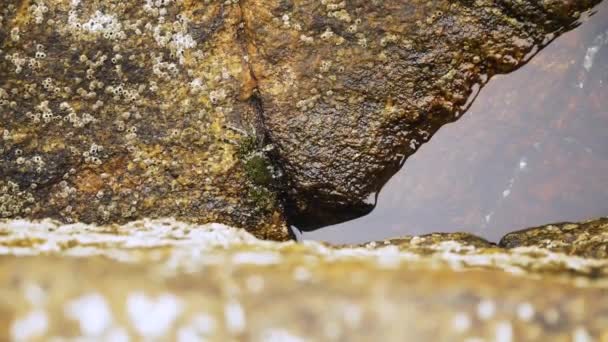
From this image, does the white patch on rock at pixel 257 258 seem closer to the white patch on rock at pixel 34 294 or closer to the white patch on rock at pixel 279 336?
the white patch on rock at pixel 279 336

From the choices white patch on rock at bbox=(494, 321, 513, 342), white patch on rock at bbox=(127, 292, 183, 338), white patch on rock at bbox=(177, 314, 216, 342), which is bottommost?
white patch on rock at bbox=(494, 321, 513, 342)

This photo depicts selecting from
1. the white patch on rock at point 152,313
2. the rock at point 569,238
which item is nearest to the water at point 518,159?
the rock at point 569,238

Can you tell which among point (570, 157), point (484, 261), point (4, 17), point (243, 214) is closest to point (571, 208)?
point (570, 157)

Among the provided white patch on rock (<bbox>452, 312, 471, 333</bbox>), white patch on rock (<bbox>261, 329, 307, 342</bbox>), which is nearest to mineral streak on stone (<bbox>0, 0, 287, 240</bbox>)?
white patch on rock (<bbox>261, 329, 307, 342</bbox>)

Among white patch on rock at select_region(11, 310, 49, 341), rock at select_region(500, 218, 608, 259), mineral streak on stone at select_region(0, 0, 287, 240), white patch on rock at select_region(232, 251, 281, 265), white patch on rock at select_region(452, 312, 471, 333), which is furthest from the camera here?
mineral streak on stone at select_region(0, 0, 287, 240)

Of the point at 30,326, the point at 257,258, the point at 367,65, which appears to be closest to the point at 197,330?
the point at 257,258

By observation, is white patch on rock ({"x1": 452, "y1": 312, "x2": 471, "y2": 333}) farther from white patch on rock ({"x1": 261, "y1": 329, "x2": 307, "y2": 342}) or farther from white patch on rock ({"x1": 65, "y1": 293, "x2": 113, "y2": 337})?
white patch on rock ({"x1": 65, "y1": 293, "x2": 113, "y2": 337})

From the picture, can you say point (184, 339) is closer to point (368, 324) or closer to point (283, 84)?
point (368, 324)
